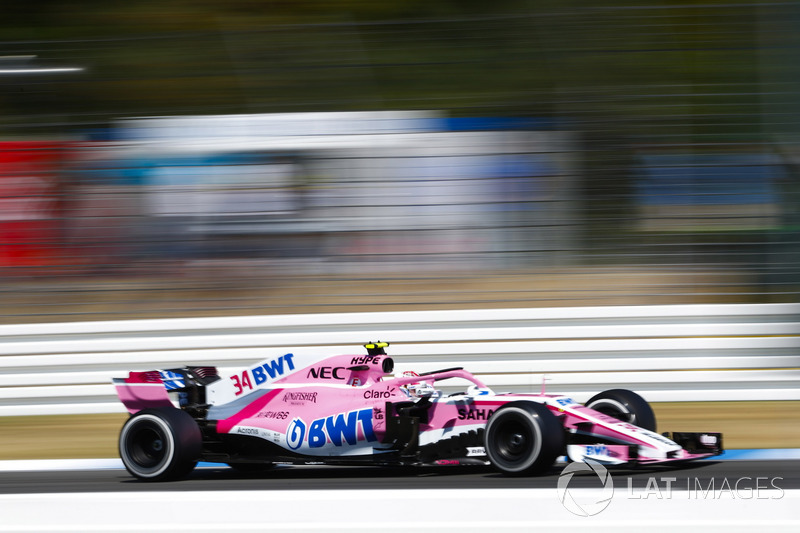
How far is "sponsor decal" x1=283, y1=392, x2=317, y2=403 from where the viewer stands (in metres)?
5.75

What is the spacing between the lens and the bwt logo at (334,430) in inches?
218

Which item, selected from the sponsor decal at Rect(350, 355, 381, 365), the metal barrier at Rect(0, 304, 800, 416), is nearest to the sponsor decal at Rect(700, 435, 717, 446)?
the sponsor decal at Rect(350, 355, 381, 365)

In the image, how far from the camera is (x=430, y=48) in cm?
909

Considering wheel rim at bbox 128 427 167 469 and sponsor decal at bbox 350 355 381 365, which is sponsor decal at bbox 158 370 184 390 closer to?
wheel rim at bbox 128 427 167 469

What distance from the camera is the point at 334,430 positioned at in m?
5.60

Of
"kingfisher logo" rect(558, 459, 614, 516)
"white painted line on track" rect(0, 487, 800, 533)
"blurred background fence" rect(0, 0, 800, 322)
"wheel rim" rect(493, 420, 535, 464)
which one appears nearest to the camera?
"white painted line on track" rect(0, 487, 800, 533)

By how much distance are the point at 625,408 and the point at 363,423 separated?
1447 millimetres

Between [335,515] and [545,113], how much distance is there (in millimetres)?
5903

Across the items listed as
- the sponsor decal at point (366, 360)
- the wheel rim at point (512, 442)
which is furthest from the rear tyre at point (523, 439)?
the sponsor decal at point (366, 360)

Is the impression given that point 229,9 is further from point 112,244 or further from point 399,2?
point 112,244

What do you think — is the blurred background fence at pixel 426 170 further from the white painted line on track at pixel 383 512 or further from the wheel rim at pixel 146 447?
the white painted line on track at pixel 383 512

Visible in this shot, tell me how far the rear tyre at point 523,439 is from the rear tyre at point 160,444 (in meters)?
1.72

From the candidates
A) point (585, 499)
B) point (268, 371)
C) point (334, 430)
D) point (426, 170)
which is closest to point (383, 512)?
point (585, 499)
